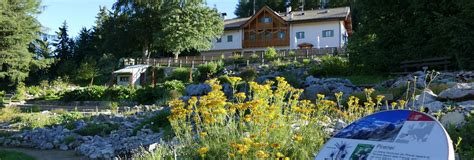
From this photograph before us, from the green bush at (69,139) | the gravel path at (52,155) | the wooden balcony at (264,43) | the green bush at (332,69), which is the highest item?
the wooden balcony at (264,43)

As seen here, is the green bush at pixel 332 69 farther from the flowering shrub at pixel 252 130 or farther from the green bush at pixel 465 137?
the flowering shrub at pixel 252 130

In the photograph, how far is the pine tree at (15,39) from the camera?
123 feet

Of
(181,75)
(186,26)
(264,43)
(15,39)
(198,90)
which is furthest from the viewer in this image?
(264,43)

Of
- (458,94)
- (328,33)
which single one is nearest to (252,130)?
(458,94)

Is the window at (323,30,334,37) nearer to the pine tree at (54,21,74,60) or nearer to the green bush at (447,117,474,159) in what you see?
the pine tree at (54,21,74,60)

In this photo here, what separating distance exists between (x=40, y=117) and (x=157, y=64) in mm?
21294

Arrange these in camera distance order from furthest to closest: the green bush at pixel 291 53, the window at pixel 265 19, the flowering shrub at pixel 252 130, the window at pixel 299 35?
the window at pixel 265 19 → the window at pixel 299 35 → the green bush at pixel 291 53 → the flowering shrub at pixel 252 130

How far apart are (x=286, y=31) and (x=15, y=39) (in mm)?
24850

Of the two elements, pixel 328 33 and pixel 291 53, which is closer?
pixel 291 53

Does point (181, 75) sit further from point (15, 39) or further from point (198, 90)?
point (15, 39)

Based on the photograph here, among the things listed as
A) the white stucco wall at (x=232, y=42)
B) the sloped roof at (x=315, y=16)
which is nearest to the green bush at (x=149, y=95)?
the sloped roof at (x=315, y=16)

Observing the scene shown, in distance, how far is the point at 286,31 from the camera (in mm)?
45906

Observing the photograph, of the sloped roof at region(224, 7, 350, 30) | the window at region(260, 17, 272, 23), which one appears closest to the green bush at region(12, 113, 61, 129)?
the sloped roof at region(224, 7, 350, 30)

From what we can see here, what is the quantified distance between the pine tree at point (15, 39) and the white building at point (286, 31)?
1851 cm
